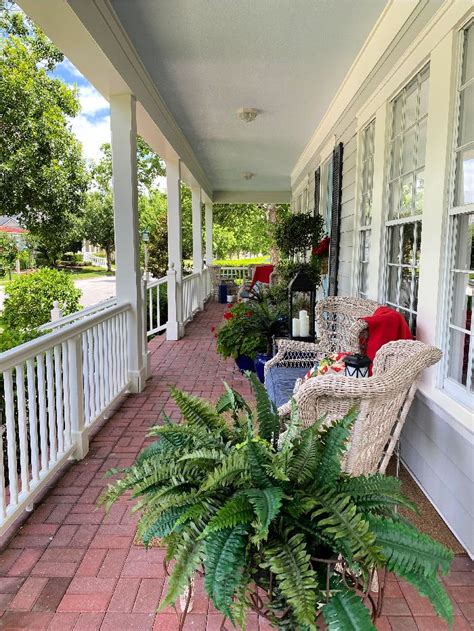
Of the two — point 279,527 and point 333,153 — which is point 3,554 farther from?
point 333,153

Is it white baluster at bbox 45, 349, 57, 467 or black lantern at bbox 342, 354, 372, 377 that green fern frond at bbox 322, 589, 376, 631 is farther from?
white baluster at bbox 45, 349, 57, 467

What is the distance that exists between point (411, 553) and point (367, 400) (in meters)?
0.65

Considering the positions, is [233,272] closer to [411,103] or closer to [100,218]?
[411,103]

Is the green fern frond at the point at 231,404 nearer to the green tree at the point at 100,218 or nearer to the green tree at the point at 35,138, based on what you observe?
the green tree at the point at 35,138

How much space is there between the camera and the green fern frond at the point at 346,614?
1010 millimetres

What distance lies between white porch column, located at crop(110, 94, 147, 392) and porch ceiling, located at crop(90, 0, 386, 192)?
0.49 metres

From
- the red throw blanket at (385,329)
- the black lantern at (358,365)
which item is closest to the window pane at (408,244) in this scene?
the red throw blanket at (385,329)

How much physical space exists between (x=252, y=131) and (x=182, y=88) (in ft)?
6.02

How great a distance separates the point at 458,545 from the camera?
2.01 metres

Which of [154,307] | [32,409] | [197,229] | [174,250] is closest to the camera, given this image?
[32,409]

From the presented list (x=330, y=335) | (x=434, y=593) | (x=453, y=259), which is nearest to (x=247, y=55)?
(x=330, y=335)

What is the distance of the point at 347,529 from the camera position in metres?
1.09

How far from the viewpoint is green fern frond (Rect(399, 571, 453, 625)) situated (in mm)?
1092

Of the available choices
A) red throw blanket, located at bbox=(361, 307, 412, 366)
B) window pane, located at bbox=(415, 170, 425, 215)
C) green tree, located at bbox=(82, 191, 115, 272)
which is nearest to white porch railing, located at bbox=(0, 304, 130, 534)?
red throw blanket, located at bbox=(361, 307, 412, 366)
